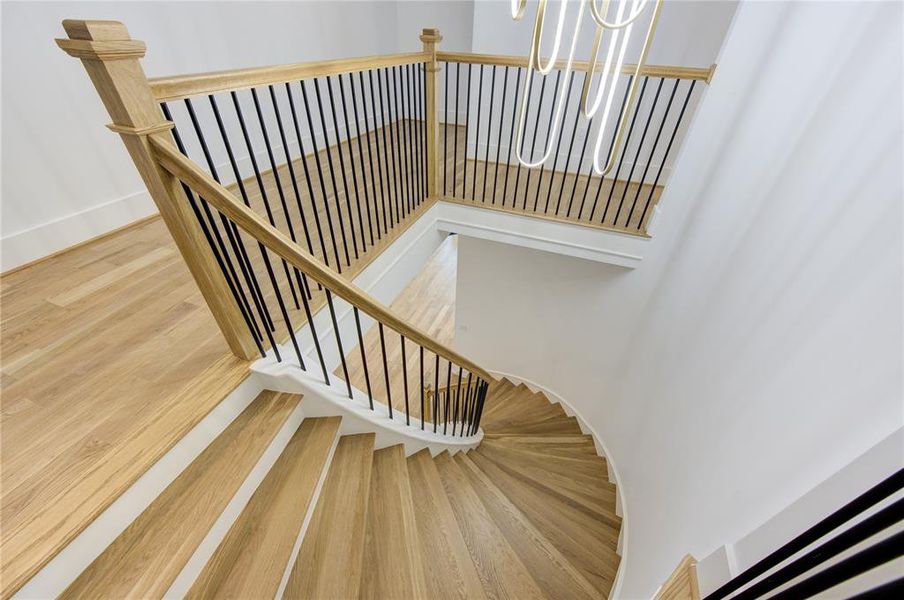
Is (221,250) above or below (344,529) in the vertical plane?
above

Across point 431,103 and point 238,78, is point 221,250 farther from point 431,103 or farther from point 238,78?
point 431,103

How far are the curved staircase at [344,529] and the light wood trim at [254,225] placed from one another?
23.0 inches

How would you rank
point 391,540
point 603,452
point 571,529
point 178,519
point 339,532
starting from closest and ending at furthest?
point 178,519, point 339,532, point 391,540, point 571,529, point 603,452

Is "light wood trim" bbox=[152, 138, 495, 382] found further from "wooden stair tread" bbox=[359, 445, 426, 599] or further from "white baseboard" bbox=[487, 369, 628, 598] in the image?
"white baseboard" bbox=[487, 369, 628, 598]

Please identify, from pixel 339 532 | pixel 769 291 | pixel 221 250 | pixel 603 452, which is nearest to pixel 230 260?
pixel 221 250

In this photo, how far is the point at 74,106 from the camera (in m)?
2.11

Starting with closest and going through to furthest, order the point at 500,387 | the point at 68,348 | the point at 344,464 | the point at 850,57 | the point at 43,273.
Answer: the point at 850,57
the point at 68,348
the point at 344,464
the point at 43,273
the point at 500,387

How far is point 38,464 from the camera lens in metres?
1.21

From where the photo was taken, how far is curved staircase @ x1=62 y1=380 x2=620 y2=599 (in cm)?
116

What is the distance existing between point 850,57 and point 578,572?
103 inches

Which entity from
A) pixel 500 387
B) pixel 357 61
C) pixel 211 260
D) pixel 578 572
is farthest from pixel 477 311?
pixel 211 260

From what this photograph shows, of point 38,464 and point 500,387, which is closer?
point 38,464

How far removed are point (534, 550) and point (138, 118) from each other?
99.8 inches

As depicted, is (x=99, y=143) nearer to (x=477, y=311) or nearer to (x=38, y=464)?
(x=38, y=464)
